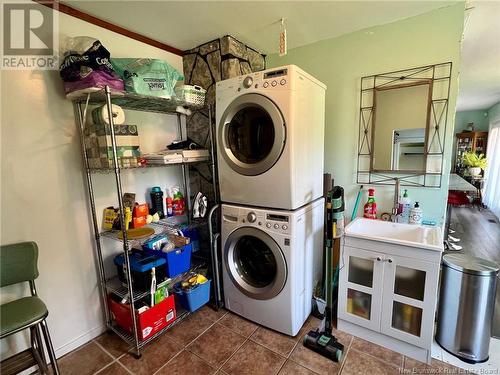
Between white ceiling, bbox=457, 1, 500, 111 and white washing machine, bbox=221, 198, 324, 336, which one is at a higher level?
white ceiling, bbox=457, 1, 500, 111

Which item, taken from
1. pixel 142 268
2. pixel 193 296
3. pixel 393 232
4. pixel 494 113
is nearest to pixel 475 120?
pixel 494 113

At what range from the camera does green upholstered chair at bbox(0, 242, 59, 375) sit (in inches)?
47.7

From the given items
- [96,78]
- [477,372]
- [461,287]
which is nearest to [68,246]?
[96,78]

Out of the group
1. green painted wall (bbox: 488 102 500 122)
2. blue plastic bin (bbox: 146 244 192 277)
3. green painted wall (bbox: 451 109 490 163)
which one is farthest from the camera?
green painted wall (bbox: 451 109 490 163)

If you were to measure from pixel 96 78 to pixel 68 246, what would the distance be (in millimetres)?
1095

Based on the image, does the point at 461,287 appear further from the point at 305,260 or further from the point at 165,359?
the point at 165,359

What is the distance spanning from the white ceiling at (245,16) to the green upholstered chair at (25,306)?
151 centimetres

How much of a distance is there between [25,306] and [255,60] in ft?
7.94

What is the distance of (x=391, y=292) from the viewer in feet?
5.03

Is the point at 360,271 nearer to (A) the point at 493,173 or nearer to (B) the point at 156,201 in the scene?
(B) the point at 156,201

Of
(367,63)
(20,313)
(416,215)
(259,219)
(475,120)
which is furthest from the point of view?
(475,120)

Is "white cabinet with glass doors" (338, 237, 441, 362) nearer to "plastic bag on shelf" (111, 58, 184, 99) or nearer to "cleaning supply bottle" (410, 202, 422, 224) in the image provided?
"cleaning supply bottle" (410, 202, 422, 224)

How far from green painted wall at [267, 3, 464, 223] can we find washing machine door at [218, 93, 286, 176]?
2.55ft

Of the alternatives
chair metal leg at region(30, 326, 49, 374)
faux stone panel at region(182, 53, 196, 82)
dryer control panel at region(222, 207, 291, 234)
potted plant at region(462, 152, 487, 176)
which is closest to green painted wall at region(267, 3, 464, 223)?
faux stone panel at region(182, 53, 196, 82)
